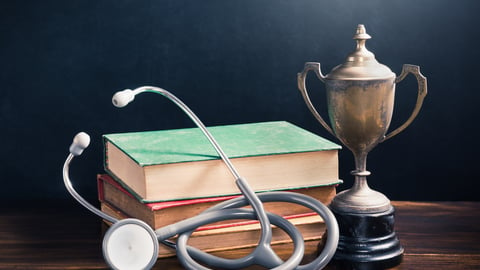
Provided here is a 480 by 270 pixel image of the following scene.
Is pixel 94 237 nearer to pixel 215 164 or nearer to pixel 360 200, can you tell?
pixel 215 164

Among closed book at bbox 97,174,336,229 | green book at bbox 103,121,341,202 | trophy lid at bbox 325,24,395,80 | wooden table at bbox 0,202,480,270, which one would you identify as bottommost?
wooden table at bbox 0,202,480,270

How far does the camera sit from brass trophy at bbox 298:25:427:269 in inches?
44.6

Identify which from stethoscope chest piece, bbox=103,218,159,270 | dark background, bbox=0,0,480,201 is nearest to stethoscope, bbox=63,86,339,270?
stethoscope chest piece, bbox=103,218,159,270

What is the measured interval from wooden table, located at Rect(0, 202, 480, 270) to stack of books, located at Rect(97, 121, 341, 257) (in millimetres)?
39

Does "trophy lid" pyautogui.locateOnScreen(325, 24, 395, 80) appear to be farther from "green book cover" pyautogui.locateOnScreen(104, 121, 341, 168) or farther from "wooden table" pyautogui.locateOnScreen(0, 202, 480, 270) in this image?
"wooden table" pyautogui.locateOnScreen(0, 202, 480, 270)

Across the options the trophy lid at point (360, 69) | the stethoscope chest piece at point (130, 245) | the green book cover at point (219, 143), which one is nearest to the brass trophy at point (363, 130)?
the trophy lid at point (360, 69)

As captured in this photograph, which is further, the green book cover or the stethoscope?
the green book cover

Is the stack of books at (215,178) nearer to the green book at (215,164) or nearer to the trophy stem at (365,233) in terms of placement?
the green book at (215,164)

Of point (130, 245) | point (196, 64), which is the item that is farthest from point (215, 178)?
point (196, 64)

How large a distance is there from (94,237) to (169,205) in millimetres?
193

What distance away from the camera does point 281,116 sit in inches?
68.0

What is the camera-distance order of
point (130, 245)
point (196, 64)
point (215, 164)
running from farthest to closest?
point (196, 64), point (215, 164), point (130, 245)

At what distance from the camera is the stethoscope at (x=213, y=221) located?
1104 mm

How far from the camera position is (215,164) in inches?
47.9
